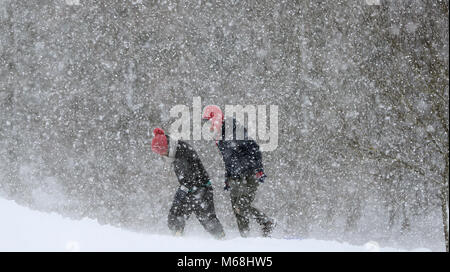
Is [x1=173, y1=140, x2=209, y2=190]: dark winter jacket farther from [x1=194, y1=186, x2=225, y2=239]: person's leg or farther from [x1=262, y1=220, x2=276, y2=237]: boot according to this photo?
[x1=262, y1=220, x2=276, y2=237]: boot

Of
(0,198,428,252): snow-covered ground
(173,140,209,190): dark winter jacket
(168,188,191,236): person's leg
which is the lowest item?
(0,198,428,252): snow-covered ground

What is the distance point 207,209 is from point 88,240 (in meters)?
1.36

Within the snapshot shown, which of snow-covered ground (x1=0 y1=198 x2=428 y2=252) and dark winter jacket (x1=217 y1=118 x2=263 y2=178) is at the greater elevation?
dark winter jacket (x1=217 y1=118 x2=263 y2=178)

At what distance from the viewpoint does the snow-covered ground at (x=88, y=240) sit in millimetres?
4156

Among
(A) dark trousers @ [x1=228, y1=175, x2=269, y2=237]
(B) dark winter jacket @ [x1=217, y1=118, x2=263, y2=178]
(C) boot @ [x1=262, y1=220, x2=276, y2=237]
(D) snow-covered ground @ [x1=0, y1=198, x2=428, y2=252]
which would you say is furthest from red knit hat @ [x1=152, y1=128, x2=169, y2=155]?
(C) boot @ [x1=262, y1=220, x2=276, y2=237]

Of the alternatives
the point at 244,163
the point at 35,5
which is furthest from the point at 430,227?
the point at 35,5

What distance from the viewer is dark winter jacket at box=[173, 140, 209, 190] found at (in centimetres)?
468

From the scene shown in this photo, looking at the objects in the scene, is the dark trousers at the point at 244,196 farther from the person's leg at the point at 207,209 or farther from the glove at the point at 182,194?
the glove at the point at 182,194

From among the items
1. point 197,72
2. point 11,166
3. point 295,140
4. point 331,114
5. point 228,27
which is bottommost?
point 11,166

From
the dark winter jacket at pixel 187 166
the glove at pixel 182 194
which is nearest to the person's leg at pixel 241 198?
the dark winter jacket at pixel 187 166

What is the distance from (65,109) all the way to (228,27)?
8.32 feet

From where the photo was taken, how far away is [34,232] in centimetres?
467

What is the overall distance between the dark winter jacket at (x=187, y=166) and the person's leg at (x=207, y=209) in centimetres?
13

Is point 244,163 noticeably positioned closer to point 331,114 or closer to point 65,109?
point 331,114
